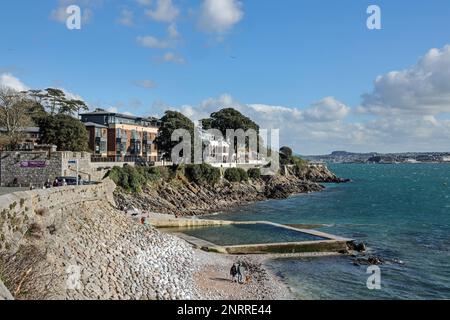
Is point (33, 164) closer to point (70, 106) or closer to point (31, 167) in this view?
point (31, 167)

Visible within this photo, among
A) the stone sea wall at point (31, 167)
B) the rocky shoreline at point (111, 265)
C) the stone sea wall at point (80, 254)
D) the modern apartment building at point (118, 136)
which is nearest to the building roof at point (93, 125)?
the modern apartment building at point (118, 136)

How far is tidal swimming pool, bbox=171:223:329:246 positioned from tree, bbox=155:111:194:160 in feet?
127

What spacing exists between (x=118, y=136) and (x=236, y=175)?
93.3 feet

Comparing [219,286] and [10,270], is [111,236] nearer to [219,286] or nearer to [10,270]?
[219,286]

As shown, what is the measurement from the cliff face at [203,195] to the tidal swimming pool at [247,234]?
14.2 m

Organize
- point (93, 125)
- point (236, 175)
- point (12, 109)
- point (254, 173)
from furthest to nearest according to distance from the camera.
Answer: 1. point (254, 173)
2. point (236, 175)
3. point (93, 125)
4. point (12, 109)

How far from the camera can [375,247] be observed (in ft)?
145

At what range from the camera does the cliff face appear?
64.9m

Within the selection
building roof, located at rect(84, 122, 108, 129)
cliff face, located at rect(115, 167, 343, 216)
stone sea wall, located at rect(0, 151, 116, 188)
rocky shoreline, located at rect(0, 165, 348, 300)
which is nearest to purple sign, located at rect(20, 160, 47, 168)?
stone sea wall, located at rect(0, 151, 116, 188)

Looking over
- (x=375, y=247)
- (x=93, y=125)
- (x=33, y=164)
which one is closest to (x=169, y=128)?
(x=93, y=125)

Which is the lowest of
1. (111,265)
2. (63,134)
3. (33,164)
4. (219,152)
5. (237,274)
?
(237,274)

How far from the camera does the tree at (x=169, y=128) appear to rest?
8738 centimetres

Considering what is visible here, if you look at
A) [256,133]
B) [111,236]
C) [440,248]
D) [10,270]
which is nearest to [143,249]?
[111,236]
